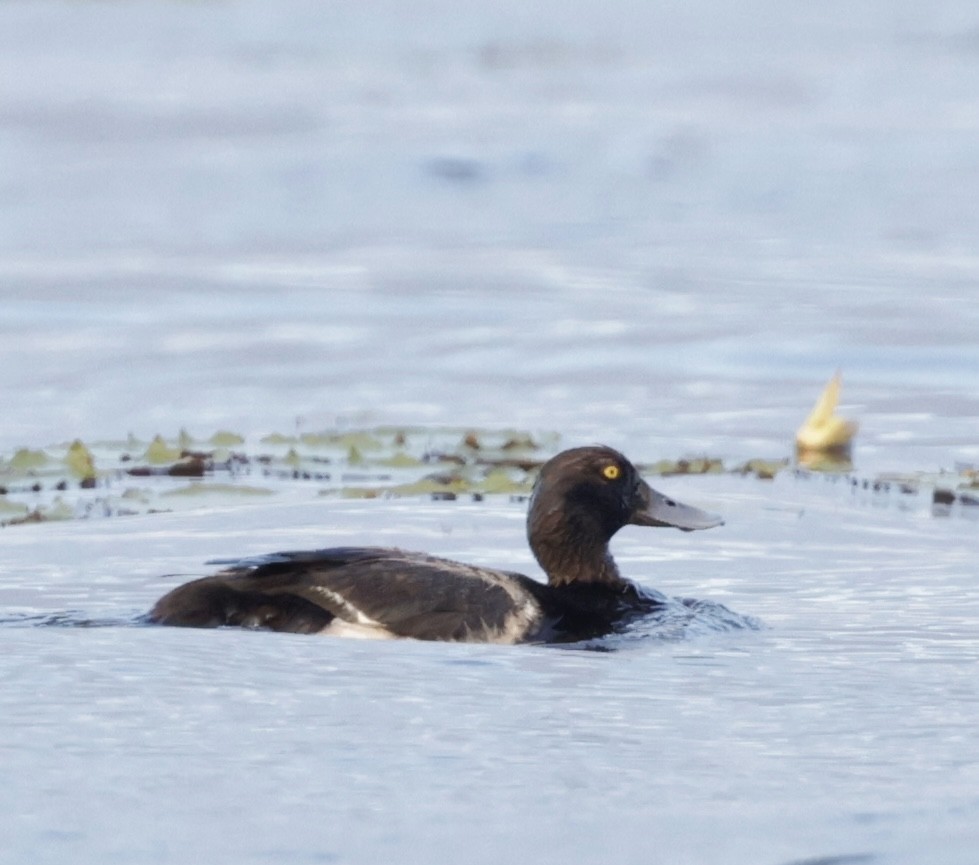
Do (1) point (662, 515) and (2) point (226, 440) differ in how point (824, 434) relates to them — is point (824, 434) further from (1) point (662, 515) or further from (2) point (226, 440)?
(1) point (662, 515)

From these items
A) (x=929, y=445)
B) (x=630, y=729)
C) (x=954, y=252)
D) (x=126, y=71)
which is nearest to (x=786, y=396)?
(x=929, y=445)

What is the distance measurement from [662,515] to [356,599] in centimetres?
174

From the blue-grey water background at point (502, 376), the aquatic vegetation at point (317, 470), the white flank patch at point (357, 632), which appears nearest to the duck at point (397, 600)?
the white flank patch at point (357, 632)

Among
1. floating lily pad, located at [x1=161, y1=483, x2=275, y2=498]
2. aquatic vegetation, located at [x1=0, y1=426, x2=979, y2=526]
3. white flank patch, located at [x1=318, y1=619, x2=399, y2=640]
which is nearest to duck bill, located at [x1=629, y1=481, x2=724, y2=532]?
white flank patch, located at [x1=318, y1=619, x2=399, y2=640]

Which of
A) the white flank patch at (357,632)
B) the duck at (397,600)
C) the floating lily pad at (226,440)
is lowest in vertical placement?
the white flank patch at (357,632)

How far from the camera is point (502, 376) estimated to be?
54.6 feet

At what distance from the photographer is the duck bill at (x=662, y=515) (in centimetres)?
1058

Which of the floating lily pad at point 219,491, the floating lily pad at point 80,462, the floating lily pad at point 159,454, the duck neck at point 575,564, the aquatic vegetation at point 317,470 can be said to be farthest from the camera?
the floating lily pad at point 159,454

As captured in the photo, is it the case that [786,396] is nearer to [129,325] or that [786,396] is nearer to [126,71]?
[129,325]

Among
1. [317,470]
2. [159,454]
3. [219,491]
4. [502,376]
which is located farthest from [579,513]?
[502,376]

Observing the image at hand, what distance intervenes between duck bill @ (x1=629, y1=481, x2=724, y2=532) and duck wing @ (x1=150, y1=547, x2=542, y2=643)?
1072mm

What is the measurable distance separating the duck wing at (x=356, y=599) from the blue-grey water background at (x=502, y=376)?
21 centimetres

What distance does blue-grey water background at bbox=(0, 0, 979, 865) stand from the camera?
7062mm

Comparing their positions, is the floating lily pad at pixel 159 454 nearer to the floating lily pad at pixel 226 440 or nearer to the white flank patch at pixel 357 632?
the floating lily pad at pixel 226 440
